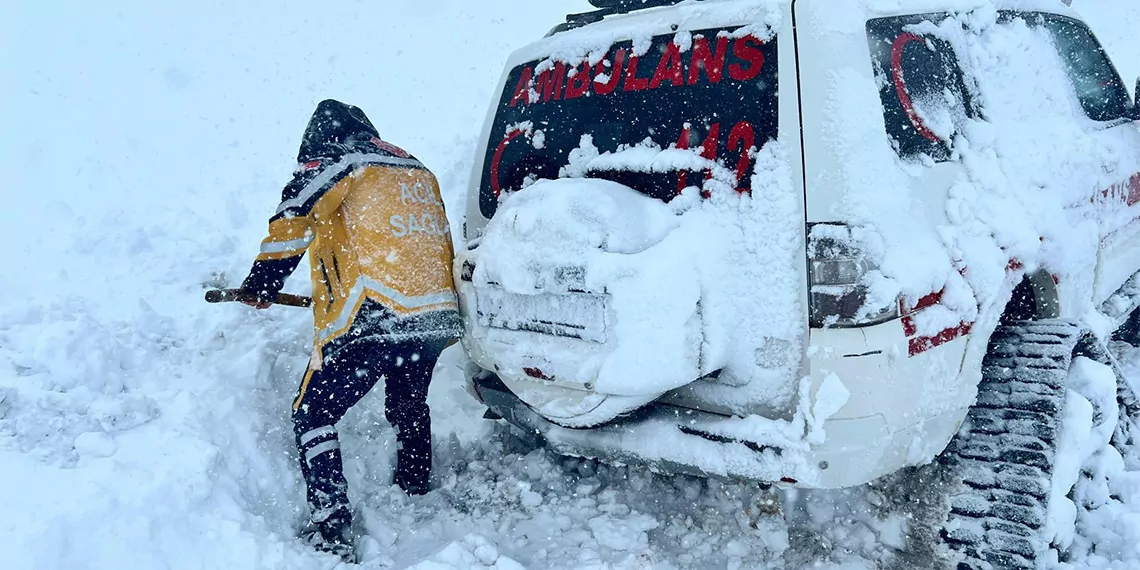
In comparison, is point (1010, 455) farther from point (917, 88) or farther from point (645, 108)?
point (645, 108)

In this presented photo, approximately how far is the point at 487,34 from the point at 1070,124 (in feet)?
26.9

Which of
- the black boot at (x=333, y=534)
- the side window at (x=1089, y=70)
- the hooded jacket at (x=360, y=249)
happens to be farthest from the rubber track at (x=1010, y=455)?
the black boot at (x=333, y=534)

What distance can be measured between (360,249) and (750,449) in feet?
5.65

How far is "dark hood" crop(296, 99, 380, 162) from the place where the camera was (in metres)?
3.45

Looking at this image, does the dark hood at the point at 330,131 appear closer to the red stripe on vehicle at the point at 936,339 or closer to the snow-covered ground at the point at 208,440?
the snow-covered ground at the point at 208,440

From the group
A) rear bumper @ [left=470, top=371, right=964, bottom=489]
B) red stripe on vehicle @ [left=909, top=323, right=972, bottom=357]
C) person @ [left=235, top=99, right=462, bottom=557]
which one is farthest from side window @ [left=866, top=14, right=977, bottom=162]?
person @ [left=235, top=99, right=462, bottom=557]

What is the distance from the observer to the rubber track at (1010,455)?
108 inches

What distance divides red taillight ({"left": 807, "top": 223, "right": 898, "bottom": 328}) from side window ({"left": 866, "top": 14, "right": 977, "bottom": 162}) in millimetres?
429

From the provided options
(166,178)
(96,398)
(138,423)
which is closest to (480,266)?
(138,423)

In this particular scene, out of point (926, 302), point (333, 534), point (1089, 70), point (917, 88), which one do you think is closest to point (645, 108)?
point (917, 88)

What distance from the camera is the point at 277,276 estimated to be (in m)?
3.45

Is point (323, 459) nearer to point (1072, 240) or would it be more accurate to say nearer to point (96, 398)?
point (96, 398)

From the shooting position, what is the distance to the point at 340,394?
3443mm

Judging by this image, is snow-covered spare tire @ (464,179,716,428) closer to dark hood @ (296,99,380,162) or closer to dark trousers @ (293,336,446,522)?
dark trousers @ (293,336,446,522)
